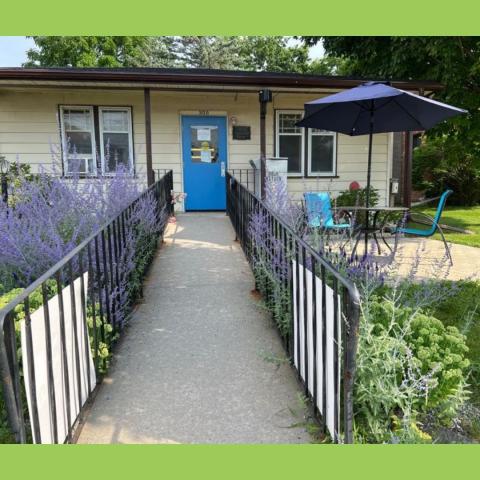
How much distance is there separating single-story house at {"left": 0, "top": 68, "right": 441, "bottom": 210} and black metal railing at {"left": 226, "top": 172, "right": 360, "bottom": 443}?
583cm

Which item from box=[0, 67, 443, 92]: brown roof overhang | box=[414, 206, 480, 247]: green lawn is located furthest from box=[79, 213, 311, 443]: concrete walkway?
box=[414, 206, 480, 247]: green lawn

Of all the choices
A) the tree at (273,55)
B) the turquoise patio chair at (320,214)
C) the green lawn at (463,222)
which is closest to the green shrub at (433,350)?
the turquoise patio chair at (320,214)

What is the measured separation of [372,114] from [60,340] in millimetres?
4511

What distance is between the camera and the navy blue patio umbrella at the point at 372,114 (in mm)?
5109

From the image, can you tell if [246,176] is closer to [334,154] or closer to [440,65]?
[334,154]

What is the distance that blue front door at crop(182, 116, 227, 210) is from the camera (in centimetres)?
1005

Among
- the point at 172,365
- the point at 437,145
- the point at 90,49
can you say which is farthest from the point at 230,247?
the point at 90,49

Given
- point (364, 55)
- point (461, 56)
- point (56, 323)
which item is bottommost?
point (56, 323)

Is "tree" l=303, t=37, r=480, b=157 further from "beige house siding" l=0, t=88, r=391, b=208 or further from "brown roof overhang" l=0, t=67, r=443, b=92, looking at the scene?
"beige house siding" l=0, t=88, r=391, b=208

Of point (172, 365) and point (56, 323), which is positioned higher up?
point (56, 323)

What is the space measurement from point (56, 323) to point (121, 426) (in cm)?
76

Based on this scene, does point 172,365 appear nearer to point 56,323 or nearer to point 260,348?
point 260,348

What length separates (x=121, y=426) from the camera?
2.46m

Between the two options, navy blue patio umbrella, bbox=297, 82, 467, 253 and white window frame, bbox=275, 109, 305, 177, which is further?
white window frame, bbox=275, 109, 305, 177
